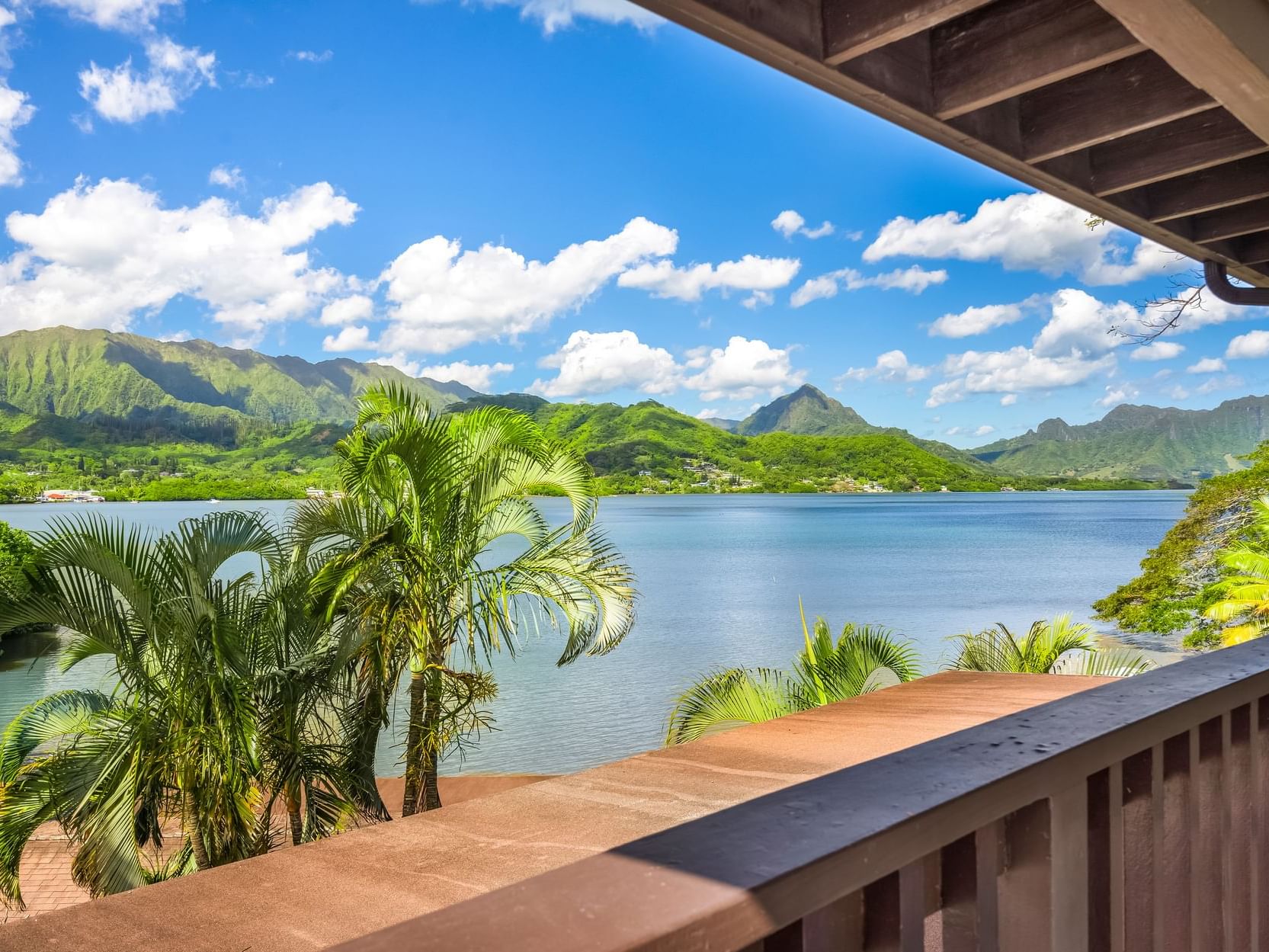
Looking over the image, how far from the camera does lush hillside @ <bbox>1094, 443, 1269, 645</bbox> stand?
17.8m

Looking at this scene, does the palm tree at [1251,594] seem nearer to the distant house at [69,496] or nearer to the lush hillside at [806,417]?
the distant house at [69,496]

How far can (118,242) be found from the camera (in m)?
101

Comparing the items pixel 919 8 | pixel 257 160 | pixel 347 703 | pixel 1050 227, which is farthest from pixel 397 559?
pixel 257 160

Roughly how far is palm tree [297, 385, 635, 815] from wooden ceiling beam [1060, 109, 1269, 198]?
18.4 ft

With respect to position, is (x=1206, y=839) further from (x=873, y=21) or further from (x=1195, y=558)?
(x=1195, y=558)

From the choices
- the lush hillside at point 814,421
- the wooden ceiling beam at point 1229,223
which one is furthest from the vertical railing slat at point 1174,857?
the lush hillside at point 814,421

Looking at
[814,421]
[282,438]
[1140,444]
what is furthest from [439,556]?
[814,421]

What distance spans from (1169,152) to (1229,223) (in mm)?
552

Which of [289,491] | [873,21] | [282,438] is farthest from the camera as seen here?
[282,438]

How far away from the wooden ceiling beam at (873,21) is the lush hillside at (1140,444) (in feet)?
245

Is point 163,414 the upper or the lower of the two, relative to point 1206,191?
upper

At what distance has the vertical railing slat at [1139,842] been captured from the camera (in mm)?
903

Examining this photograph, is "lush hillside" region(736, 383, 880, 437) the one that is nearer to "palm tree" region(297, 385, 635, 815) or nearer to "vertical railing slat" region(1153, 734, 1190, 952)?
"palm tree" region(297, 385, 635, 815)

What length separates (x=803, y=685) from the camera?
7141mm
